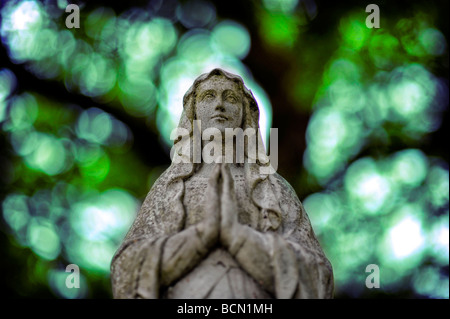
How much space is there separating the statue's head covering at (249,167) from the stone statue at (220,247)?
1 cm

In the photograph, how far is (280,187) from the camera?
19.4 feet

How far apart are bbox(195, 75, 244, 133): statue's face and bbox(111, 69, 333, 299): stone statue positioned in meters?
0.67

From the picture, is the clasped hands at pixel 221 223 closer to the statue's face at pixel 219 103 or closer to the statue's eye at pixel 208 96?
the statue's face at pixel 219 103

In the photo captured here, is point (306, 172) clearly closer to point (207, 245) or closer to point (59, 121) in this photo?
point (59, 121)

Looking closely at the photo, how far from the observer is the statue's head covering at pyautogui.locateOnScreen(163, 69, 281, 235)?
5484mm

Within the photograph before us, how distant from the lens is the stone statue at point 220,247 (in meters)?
4.86

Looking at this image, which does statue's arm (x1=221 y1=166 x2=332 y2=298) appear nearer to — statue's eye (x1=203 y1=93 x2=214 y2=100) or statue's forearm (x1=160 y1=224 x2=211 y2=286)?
statue's forearm (x1=160 y1=224 x2=211 y2=286)

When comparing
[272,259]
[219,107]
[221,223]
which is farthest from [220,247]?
[219,107]

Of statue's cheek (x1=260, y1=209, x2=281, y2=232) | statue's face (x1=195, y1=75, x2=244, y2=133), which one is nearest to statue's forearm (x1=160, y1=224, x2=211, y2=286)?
statue's cheek (x1=260, y1=209, x2=281, y2=232)

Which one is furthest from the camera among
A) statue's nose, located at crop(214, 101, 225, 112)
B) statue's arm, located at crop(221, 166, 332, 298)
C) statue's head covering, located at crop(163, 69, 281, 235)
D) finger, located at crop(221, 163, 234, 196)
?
statue's nose, located at crop(214, 101, 225, 112)

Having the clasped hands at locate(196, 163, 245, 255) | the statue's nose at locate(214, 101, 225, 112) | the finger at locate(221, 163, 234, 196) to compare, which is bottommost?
the clasped hands at locate(196, 163, 245, 255)

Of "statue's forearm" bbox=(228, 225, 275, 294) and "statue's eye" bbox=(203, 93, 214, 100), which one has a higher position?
"statue's eye" bbox=(203, 93, 214, 100)

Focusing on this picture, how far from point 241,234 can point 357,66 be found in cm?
873

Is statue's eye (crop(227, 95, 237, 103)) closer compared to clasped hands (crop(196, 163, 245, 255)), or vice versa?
clasped hands (crop(196, 163, 245, 255))
